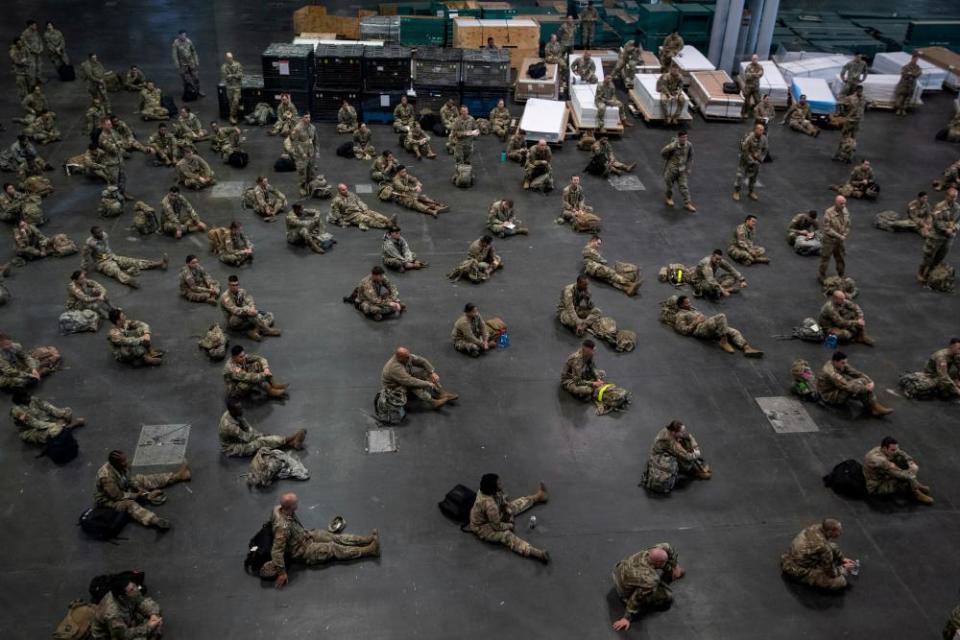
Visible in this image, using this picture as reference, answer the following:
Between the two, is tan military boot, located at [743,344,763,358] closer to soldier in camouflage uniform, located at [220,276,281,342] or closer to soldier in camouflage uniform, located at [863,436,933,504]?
soldier in camouflage uniform, located at [863,436,933,504]

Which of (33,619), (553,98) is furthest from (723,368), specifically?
(553,98)

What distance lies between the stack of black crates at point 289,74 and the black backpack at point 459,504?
17.6 metres

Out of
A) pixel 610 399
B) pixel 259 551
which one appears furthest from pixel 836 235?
pixel 259 551

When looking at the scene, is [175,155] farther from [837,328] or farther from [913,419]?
[913,419]

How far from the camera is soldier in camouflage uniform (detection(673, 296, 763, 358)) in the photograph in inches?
582

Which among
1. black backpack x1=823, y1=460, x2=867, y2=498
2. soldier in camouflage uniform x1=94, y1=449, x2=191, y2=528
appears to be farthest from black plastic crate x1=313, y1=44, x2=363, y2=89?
black backpack x1=823, y1=460, x2=867, y2=498

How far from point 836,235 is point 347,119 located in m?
14.5

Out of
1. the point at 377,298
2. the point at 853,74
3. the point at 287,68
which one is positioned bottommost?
the point at 377,298

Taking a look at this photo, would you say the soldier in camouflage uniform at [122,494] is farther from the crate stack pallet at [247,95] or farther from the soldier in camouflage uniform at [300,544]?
the crate stack pallet at [247,95]

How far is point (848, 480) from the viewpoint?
11602mm

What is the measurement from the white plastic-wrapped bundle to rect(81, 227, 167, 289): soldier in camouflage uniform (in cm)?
2556

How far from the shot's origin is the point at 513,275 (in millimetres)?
17188

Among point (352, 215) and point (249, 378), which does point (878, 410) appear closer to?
point (249, 378)

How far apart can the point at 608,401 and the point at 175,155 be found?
47.6 ft
